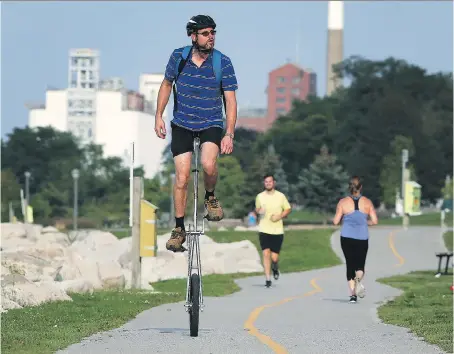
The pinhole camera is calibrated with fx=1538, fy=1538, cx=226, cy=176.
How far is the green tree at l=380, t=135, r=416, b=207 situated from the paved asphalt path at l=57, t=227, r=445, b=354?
9742cm

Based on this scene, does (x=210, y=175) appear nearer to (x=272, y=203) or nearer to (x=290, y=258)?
(x=272, y=203)

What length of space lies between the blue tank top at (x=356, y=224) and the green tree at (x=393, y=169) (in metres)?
101

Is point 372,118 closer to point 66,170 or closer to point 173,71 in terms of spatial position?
point 66,170

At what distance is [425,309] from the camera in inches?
843

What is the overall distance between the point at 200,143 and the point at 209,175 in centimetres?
33

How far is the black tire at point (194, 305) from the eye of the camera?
1537 cm

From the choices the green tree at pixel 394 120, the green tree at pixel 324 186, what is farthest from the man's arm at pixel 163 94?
the green tree at pixel 394 120

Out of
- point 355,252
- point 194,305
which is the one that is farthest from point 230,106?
point 355,252

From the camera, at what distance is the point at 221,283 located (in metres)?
30.3

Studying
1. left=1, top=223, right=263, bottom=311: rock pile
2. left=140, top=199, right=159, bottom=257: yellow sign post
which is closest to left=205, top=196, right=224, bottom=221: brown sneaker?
left=1, top=223, right=263, bottom=311: rock pile

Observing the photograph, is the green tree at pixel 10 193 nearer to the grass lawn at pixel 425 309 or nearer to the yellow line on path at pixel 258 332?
the grass lawn at pixel 425 309

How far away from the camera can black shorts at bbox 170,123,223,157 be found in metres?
15.0

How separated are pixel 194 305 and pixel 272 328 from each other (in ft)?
7.11

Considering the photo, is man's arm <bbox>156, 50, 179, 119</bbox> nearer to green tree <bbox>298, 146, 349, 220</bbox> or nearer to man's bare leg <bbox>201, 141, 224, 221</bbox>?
man's bare leg <bbox>201, 141, 224, 221</bbox>
